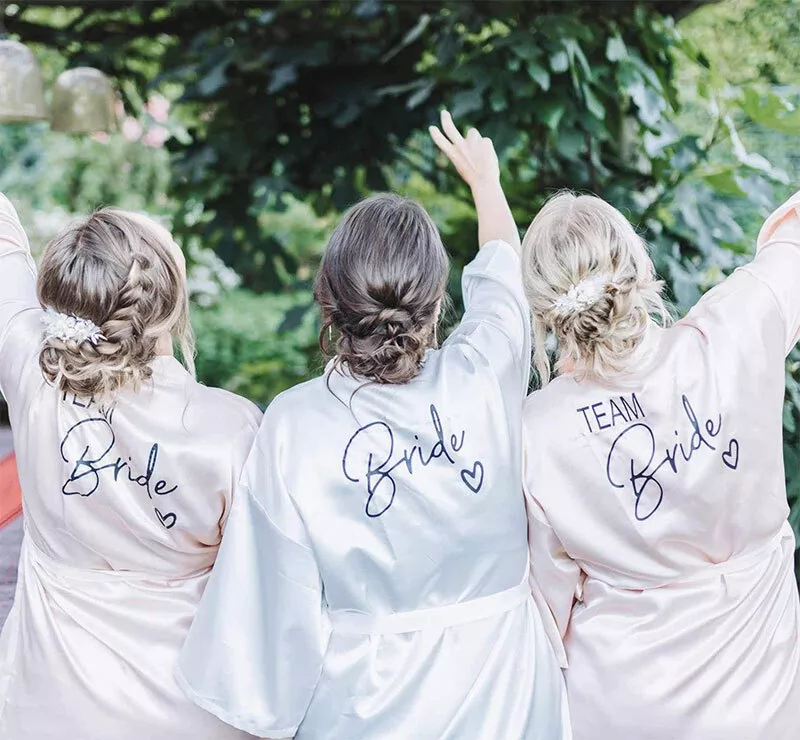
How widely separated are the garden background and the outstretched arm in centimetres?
104

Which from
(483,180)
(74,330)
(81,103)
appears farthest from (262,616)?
(81,103)

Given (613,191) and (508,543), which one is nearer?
(508,543)

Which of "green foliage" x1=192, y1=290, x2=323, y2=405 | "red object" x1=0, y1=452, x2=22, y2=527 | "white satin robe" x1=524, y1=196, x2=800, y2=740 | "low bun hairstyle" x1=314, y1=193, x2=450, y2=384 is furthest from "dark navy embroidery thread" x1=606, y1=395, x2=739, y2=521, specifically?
"green foliage" x1=192, y1=290, x2=323, y2=405

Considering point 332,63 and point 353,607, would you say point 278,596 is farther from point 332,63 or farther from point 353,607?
point 332,63

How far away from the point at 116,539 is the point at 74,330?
1.07 feet

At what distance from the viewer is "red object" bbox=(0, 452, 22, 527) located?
229 centimetres

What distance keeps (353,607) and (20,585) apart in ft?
1.86

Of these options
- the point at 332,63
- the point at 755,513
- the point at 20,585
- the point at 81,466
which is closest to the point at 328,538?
the point at 81,466

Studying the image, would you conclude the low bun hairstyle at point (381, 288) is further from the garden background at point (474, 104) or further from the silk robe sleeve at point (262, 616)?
the garden background at point (474, 104)

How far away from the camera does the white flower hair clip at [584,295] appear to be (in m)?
1.63

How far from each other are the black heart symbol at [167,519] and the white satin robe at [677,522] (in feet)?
1.78

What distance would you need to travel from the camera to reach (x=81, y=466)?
5.40 ft

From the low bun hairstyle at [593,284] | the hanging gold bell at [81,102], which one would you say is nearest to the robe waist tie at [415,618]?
the low bun hairstyle at [593,284]

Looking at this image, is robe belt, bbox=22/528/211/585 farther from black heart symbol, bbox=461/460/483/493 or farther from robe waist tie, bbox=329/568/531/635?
black heart symbol, bbox=461/460/483/493
